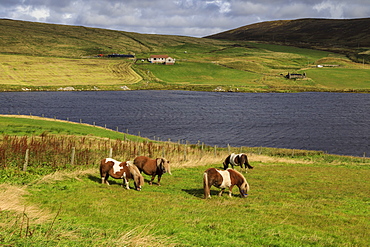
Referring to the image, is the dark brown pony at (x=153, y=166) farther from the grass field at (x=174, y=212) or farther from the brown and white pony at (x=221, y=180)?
the brown and white pony at (x=221, y=180)

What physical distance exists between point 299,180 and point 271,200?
8485mm

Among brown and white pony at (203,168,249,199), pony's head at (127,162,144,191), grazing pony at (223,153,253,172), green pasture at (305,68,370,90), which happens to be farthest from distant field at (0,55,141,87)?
brown and white pony at (203,168,249,199)

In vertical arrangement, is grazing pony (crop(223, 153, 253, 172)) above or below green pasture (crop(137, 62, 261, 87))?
below

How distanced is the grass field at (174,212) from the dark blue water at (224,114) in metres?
43.8

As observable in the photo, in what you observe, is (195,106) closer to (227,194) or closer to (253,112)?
(253,112)

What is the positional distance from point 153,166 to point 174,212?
699 cm

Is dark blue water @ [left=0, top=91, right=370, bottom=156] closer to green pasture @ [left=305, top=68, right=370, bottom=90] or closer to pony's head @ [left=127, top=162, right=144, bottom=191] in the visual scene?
green pasture @ [left=305, top=68, right=370, bottom=90]

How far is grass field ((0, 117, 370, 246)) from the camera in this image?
12711mm

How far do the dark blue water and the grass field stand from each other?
43.8m

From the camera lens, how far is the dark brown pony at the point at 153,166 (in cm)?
2327

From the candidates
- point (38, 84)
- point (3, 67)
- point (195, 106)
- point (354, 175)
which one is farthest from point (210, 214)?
point (3, 67)

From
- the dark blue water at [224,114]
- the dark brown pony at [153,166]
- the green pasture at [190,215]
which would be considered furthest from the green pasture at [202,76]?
the green pasture at [190,215]

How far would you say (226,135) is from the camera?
76188mm

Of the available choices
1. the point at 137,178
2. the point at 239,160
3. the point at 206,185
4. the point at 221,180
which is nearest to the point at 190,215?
the point at 206,185
